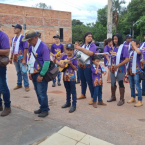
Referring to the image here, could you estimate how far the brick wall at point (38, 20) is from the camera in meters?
24.6

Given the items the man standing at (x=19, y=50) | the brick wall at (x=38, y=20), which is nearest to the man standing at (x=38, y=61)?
the man standing at (x=19, y=50)

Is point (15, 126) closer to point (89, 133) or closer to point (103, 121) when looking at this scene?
point (89, 133)

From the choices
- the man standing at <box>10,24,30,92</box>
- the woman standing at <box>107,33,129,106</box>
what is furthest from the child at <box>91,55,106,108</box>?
the man standing at <box>10,24,30,92</box>

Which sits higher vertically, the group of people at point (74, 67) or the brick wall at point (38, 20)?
the brick wall at point (38, 20)

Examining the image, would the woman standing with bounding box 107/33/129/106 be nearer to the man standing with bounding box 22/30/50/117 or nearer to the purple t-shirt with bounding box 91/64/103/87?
the purple t-shirt with bounding box 91/64/103/87

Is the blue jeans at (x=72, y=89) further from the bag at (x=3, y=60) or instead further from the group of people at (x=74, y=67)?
the bag at (x=3, y=60)

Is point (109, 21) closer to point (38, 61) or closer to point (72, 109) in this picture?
point (72, 109)

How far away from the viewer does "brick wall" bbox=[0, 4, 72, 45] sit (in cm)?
2456

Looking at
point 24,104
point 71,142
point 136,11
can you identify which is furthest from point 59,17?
point 71,142

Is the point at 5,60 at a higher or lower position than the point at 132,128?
higher

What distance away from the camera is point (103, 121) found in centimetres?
371

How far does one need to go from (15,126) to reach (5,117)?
58 centimetres

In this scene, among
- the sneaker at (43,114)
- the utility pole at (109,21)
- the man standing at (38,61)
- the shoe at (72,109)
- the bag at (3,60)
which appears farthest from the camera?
the utility pole at (109,21)

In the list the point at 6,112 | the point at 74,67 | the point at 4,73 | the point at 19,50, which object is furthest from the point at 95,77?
the point at 19,50
